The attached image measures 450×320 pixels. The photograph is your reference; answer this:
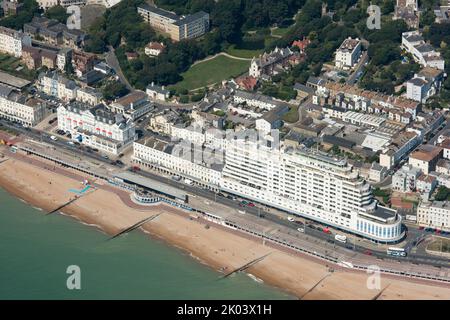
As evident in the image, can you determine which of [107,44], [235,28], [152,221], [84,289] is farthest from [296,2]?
[84,289]

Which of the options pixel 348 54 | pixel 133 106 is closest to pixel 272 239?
pixel 133 106

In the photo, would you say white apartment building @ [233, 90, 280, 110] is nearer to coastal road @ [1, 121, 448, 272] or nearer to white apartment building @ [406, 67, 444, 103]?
white apartment building @ [406, 67, 444, 103]

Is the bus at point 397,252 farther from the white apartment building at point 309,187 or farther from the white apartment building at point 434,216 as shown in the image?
the white apartment building at point 434,216

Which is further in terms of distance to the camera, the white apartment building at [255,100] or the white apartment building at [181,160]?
the white apartment building at [255,100]

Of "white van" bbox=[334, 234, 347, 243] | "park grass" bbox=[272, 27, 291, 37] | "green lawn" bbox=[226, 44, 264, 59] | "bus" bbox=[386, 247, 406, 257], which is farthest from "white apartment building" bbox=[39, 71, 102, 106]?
"bus" bbox=[386, 247, 406, 257]

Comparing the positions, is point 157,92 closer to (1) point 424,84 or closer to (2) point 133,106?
(2) point 133,106

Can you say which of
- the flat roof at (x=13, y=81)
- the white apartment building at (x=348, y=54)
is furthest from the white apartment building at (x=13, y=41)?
the white apartment building at (x=348, y=54)
